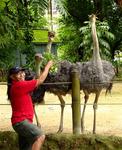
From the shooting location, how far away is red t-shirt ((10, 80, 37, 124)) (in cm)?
480

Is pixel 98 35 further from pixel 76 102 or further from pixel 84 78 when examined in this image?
pixel 76 102

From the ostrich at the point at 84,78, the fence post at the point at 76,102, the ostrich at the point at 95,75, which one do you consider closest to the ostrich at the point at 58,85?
the ostrich at the point at 84,78

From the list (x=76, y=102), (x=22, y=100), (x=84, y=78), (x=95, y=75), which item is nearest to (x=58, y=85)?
(x=84, y=78)

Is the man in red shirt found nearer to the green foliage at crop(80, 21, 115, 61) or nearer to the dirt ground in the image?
the dirt ground

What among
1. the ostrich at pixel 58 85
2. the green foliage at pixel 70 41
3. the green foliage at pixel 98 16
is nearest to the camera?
the ostrich at pixel 58 85

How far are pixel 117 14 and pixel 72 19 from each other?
5.44 feet

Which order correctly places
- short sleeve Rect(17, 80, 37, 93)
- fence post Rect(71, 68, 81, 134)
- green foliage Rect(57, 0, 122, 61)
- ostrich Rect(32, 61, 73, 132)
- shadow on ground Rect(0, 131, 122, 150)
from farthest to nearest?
green foliage Rect(57, 0, 122, 61) → ostrich Rect(32, 61, 73, 132) → fence post Rect(71, 68, 81, 134) → shadow on ground Rect(0, 131, 122, 150) → short sleeve Rect(17, 80, 37, 93)

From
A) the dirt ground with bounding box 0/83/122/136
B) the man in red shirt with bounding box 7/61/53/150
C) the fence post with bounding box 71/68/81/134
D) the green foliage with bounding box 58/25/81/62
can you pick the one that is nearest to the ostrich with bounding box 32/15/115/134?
the dirt ground with bounding box 0/83/122/136

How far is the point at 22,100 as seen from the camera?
190 inches

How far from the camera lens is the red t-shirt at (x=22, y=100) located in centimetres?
480

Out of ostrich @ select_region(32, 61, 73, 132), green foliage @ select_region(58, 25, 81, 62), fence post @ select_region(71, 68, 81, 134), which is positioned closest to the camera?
fence post @ select_region(71, 68, 81, 134)

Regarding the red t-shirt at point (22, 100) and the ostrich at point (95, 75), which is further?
the ostrich at point (95, 75)

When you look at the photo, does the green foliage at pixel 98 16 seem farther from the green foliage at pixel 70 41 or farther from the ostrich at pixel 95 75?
the ostrich at pixel 95 75

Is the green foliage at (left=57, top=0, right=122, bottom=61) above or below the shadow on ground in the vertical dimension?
above
